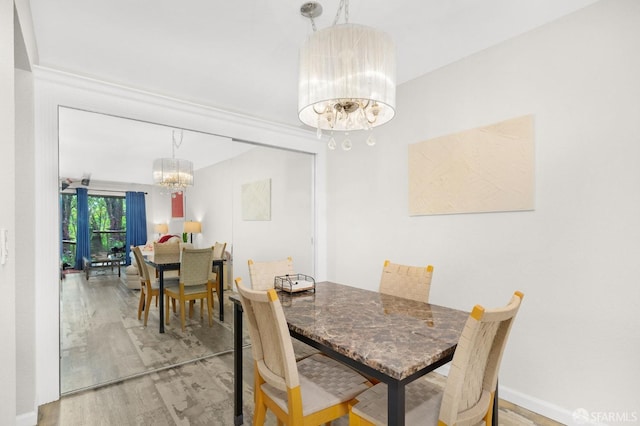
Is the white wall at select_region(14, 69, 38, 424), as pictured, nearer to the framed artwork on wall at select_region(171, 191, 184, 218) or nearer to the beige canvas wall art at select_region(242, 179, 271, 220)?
the framed artwork on wall at select_region(171, 191, 184, 218)

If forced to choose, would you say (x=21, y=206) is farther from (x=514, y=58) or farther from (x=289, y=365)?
(x=514, y=58)

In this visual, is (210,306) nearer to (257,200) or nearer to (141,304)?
(141,304)

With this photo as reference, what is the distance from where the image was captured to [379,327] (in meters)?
1.50

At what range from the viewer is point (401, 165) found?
3057 mm

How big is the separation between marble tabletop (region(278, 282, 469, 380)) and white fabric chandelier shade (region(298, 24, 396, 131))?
1.08 metres

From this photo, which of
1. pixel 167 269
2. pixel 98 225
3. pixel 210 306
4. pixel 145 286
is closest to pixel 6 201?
pixel 98 225

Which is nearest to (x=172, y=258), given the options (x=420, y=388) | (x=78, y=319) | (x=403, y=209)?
(x=78, y=319)

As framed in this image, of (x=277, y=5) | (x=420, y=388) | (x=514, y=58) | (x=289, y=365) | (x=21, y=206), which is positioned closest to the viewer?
(x=289, y=365)

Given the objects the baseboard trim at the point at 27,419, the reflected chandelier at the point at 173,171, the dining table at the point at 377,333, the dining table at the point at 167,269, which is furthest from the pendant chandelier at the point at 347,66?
the baseboard trim at the point at 27,419

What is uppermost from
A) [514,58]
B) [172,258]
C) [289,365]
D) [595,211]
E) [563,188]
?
[514,58]

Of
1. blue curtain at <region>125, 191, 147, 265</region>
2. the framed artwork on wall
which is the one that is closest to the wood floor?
blue curtain at <region>125, 191, 147, 265</region>

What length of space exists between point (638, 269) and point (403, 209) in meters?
1.64

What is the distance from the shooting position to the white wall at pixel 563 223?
1.81 m

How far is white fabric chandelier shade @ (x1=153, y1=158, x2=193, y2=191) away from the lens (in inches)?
117
